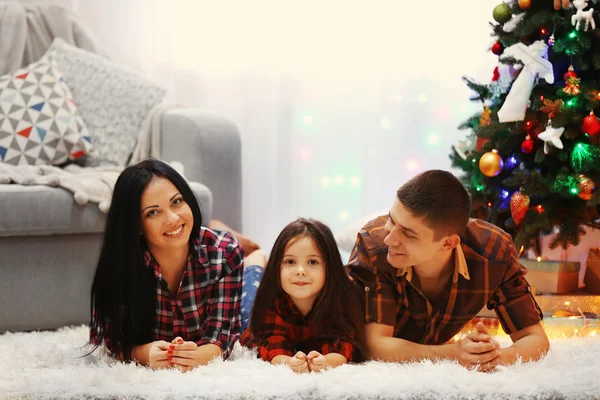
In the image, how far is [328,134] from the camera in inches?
128

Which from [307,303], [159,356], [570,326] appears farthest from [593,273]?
[159,356]

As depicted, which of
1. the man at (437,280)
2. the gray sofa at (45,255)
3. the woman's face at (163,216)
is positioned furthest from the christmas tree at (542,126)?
the woman's face at (163,216)

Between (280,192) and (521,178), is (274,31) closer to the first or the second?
(280,192)

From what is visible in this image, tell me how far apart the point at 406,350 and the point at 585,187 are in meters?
0.84

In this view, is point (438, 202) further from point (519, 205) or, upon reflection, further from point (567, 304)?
point (567, 304)

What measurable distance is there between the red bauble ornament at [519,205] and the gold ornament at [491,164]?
10 centimetres

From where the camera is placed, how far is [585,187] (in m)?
2.10

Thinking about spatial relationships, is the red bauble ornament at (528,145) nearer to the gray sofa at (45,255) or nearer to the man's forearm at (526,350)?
the man's forearm at (526,350)

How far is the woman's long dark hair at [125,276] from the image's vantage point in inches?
64.4

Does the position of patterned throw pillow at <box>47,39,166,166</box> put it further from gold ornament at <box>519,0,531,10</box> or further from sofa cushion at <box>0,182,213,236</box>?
gold ornament at <box>519,0,531,10</box>

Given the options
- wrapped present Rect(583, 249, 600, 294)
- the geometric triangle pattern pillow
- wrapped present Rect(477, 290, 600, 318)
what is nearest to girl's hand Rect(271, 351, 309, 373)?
wrapped present Rect(477, 290, 600, 318)

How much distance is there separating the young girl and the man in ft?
0.15

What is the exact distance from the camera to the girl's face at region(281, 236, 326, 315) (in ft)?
5.37

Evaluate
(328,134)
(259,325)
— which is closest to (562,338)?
(259,325)
